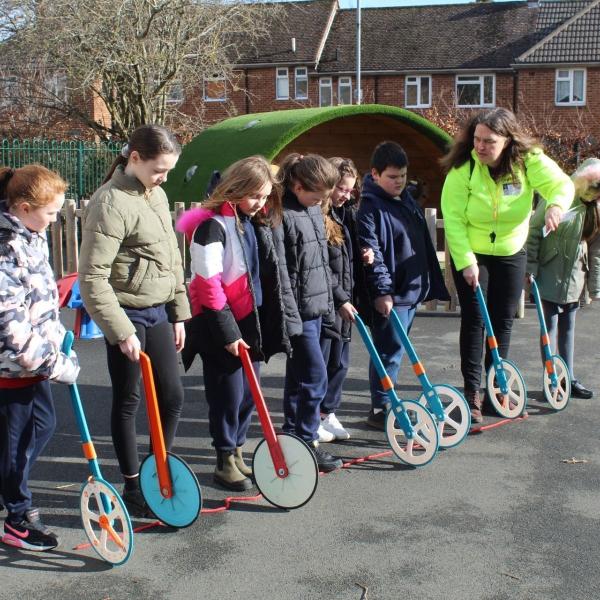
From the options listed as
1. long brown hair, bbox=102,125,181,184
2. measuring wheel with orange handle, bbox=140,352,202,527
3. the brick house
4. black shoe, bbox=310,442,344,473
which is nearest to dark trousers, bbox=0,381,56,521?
measuring wheel with orange handle, bbox=140,352,202,527

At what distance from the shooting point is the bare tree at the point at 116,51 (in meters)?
24.1

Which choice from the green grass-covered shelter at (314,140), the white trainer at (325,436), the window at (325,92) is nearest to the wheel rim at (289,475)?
the white trainer at (325,436)

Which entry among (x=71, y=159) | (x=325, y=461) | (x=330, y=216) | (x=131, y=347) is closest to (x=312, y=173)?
(x=330, y=216)

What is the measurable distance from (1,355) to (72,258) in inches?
330

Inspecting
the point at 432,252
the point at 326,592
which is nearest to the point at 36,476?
the point at 326,592

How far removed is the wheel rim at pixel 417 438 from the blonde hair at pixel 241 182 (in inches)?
60.4

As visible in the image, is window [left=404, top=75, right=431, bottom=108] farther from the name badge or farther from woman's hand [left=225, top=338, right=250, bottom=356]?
woman's hand [left=225, top=338, right=250, bottom=356]

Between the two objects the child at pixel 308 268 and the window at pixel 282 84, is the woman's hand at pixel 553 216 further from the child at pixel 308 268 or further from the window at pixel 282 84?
the window at pixel 282 84

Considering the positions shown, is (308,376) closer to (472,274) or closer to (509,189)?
(472,274)

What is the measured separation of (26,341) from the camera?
3.62 meters

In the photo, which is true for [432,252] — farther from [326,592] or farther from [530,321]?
[530,321]

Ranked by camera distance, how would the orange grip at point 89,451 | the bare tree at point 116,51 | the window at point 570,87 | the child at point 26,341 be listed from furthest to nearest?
1. the window at point 570,87
2. the bare tree at point 116,51
3. the orange grip at point 89,451
4. the child at point 26,341

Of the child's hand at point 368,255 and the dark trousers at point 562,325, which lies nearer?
the child's hand at point 368,255

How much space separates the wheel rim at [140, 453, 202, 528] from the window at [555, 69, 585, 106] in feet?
126
